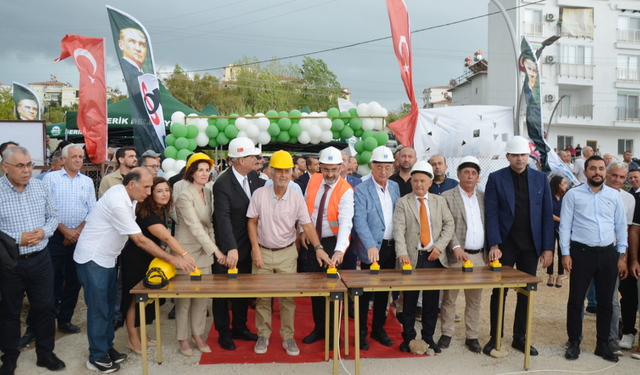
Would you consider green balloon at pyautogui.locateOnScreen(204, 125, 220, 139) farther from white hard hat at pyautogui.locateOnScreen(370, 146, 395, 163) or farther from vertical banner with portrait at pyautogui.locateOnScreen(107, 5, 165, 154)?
white hard hat at pyautogui.locateOnScreen(370, 146, 395, 163)

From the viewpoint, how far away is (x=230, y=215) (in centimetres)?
438

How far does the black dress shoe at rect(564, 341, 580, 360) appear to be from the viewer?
13.9 feet

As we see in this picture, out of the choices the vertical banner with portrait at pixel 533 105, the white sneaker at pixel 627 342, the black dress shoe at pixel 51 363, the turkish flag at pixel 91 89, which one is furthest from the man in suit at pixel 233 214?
the vertical banner with portrait at pixel 533 105

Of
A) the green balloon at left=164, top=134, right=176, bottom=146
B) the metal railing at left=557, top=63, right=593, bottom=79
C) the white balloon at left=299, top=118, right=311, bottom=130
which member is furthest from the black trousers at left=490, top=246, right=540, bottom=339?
the metal railing at left=557, top=63, right=593, bottom=79

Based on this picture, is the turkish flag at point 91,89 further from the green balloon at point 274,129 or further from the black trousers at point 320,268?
the black trousers at point 320,268

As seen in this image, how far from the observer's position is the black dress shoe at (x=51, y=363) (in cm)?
390

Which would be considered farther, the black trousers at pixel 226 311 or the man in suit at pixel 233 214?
the black trousers at pixel 226 311

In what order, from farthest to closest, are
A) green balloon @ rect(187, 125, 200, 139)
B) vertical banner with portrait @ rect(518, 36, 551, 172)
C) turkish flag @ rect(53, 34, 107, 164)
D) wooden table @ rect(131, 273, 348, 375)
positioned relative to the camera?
1. green balloon @ rect(187, 125, 200, 139)
2. vertical banner with portrait @ rect(518, 36, 551, 172)
3. turkish flag @ rect(53, 34, 107, 164)
4. wooden table @ rect(131, 273, 348, 375)

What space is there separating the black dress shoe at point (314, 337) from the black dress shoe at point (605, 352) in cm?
279

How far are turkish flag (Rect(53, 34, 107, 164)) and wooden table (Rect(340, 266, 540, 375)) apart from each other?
592cm

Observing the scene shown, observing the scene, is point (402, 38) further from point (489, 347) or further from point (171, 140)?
point (489, 347)

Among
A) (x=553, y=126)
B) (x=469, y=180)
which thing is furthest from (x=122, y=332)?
(x=553, y=126)

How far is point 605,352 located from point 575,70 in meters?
31.3

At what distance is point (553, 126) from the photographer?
3061 centimetres
